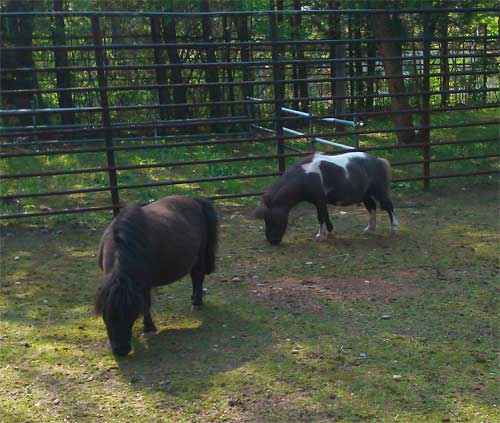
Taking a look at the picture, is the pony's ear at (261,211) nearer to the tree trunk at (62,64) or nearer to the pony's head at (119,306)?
the pony's head at (119,306)

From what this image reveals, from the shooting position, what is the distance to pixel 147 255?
14.2 feet

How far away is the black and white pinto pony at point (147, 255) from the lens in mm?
4035

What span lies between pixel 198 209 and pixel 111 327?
51.2 inches

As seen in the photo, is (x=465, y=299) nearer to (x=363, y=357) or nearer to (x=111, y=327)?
(x=363, y=357)

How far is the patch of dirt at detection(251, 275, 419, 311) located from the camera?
5108mm

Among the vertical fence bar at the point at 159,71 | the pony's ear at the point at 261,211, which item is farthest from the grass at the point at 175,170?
the vertical fence bar at the point at 159,71

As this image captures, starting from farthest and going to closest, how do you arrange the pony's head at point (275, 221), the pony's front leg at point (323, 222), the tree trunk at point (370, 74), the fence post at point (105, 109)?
1. the tree trunk at point (370, 74)
2. the fence post at point (105, 109)
3. the pony's front leg at point (323, 222)
4. the pony's head at point (275, 221)

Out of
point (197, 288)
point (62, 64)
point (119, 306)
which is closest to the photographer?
point (119, 306)

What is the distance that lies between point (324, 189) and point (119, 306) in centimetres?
324

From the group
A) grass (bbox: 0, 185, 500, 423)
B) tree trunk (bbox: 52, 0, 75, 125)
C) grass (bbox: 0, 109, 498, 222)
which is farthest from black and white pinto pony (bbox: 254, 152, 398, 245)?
tree trunk (bbox: 52, 0, 75, 125)

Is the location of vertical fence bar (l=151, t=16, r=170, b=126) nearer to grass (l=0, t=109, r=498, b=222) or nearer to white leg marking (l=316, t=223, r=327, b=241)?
grass (l=0, t=109, r=498, b=222)

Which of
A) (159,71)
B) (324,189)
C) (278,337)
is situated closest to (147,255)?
(278,337)

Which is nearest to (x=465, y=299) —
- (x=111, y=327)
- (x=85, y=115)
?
(x=111, y=327)

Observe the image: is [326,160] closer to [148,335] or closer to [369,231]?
[369,231]
